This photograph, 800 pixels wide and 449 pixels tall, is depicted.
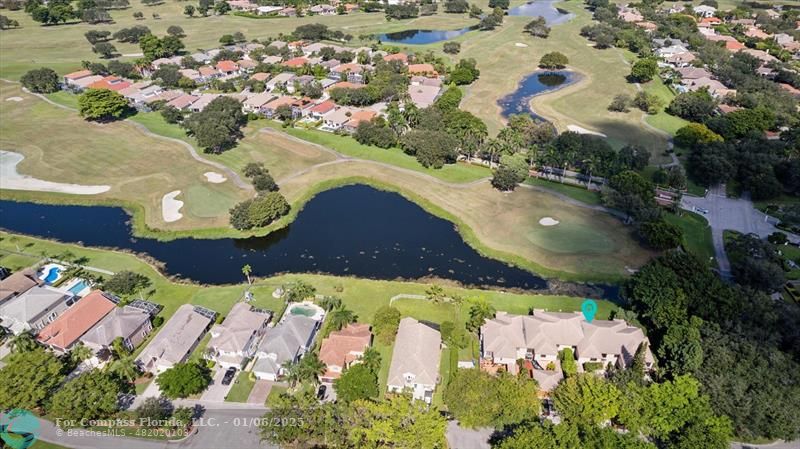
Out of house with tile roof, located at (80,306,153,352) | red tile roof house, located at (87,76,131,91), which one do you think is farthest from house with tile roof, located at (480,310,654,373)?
red tile roof house, located at (87,76,131,91)

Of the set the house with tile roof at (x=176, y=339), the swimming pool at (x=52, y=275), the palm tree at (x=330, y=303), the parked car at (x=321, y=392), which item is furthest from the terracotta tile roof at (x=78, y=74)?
the parked car at (x=321, y=392)

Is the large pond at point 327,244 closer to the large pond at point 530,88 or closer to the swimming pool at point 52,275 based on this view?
the swimming pool at point 52,275

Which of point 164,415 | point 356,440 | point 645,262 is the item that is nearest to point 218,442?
point 164,415

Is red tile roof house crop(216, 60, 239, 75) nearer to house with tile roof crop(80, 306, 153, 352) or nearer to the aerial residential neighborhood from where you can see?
the aerial residential neighborhood

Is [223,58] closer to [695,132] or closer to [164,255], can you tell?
[164,255]

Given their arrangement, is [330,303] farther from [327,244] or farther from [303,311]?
[327,244]

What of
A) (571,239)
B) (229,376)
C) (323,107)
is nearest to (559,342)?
(571,239)
